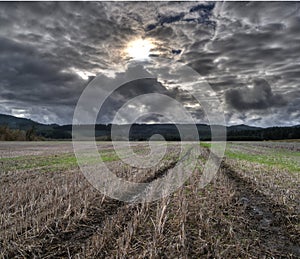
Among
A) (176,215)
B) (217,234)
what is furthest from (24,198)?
(217,234)

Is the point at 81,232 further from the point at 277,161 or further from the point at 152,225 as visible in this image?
the point at 277,161

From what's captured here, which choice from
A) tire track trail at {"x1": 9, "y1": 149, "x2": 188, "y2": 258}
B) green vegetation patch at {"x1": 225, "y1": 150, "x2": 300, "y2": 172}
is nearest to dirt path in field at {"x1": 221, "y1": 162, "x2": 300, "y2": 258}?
tire track trail at {"x1": 9, "y1": 149, "x2": 188, "y2": 258}

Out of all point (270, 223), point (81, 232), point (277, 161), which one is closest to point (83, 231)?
point (81, 232)

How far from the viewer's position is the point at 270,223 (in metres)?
7.48

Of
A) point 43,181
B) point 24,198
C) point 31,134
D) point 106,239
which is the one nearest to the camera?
point 106,239

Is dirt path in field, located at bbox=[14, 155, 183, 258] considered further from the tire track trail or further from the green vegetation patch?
the green vegetation patch

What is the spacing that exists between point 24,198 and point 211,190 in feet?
24.1

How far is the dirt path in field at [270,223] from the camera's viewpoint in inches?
Answer: 229

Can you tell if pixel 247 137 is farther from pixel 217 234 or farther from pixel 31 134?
pixel 217 234

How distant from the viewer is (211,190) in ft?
36.5

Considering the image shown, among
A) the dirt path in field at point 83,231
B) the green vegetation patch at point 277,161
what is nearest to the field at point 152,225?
the dirt path in field at point 83,231

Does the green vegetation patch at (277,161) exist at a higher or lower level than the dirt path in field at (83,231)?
higher

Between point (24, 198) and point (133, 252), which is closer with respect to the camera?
point (133, 252)

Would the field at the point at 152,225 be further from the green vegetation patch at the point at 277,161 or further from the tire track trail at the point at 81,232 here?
the green vegetation patch at the point at 277,161
